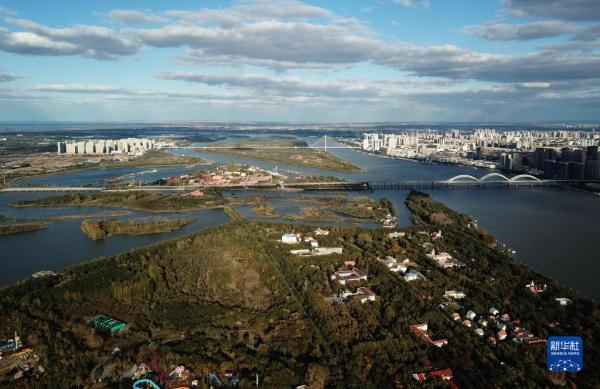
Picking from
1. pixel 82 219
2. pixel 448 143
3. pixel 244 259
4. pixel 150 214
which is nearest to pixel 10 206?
pixel 82 219

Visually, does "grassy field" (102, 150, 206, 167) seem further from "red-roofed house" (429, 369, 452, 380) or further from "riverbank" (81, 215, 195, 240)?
"red-roofed house" (429, 369, 452, 380)

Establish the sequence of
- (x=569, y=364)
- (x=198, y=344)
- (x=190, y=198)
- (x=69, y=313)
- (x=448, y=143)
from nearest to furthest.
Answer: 1. (x=569, y=364)
2. (x=198, y=344)
3. (x=69, y=313)
4. (x=190, y=198)
5. (x=448, y=143)

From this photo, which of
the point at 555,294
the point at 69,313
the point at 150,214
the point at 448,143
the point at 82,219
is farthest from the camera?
the point at 448,143

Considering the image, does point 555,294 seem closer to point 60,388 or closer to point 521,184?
point 60,388

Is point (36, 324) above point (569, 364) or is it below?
below

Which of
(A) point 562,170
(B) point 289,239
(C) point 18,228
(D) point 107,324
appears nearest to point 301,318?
(D) point 107,324

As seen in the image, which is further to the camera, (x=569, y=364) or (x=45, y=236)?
(x=45, y=236)
